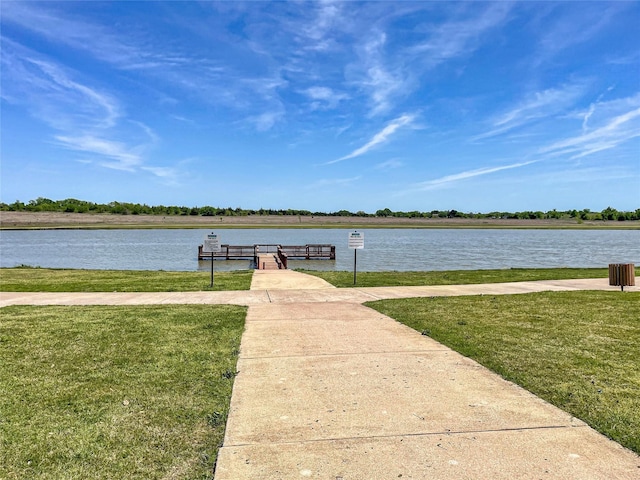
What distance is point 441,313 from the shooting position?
8.89 metres

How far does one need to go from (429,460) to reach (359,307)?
21.7 feet

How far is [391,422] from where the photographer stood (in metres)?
3.86

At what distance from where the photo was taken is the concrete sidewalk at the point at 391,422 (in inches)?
123

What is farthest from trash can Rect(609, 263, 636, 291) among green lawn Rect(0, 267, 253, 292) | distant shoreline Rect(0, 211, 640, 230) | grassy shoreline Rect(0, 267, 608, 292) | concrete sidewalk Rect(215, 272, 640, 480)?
distant shoreline Rect(0, 211, 640, 230)

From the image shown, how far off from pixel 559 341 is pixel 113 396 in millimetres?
5736

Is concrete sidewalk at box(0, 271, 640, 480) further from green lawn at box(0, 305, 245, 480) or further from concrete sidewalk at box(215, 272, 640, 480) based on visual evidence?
green lawn at box(0, 305, 245, 480)

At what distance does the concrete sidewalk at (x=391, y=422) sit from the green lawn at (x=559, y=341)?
28cm

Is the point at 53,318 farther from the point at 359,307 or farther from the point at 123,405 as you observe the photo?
the point at 359,307

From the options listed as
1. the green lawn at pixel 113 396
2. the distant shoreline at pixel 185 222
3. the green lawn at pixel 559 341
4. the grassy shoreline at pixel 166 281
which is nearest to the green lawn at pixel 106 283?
the grassy shoreline at pixel 166 281

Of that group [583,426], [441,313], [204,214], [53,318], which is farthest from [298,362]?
[204,214]

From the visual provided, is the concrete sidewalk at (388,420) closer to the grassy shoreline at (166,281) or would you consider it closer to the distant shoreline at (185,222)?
the grassy shoreline at (166,281)

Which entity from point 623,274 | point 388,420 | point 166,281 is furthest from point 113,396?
point 623,274

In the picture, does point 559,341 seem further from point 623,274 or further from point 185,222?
point 185,222

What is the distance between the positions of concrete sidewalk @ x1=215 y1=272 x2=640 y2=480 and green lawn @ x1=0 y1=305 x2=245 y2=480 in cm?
30
